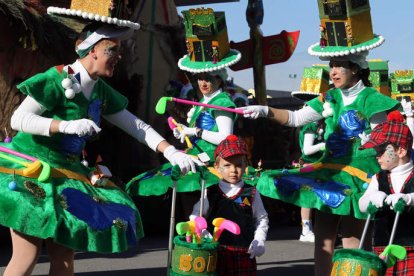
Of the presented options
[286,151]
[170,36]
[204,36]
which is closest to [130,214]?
[204,36]

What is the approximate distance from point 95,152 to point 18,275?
18.5ft

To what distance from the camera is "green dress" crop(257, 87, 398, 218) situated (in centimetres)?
624

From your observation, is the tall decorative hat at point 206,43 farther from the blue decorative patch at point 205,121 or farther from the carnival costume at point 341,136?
the carnival costume at point 341,136

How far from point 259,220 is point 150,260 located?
3575 mm

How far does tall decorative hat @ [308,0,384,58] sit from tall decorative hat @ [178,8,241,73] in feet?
3.34

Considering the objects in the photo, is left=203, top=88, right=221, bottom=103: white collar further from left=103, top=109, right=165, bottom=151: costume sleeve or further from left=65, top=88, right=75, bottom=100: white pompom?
left=65, top=88, right=75, bottom=100: white pompom

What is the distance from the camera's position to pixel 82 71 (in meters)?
5.34

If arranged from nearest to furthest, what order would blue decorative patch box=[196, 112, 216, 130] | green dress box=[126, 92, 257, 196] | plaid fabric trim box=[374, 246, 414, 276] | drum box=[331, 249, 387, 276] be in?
drum box=[331, 249, 387, 276] → plaid fabric trim box=[374, 246, 414, 276] → green dress box=[126, 92, 257, 196] → blue decorative patch box=[196, 112, 216, 130]

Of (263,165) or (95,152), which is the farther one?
(263,165)

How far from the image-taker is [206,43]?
7996mm

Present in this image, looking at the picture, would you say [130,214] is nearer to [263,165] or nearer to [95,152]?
[95,152]

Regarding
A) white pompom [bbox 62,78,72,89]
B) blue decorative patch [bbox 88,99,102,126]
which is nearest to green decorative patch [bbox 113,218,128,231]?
blue decorative patch [bbox 88,99,102,126]

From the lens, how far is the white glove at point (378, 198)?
16.4ft

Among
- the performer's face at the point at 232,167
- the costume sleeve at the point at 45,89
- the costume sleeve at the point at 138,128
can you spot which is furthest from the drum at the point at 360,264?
the costume sleeve at the point at 45,89
